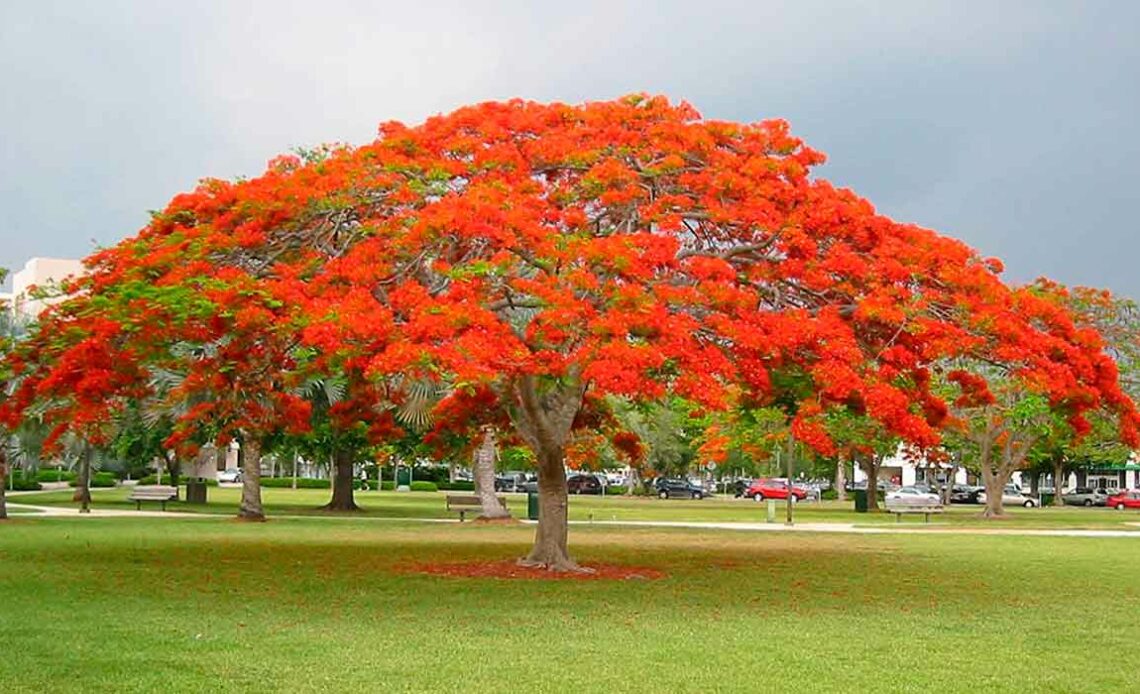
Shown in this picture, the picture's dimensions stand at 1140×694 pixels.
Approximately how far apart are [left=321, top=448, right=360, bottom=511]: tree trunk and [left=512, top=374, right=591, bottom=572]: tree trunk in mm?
25357

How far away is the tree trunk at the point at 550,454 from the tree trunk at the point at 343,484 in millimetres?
25357

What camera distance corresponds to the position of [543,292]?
16828 millimetres

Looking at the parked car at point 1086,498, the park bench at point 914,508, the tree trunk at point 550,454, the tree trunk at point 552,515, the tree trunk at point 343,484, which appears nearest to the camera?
the tree trunk at point 550,454

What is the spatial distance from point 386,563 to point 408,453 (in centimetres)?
2684

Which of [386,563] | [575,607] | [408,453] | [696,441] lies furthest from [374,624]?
[696,441]

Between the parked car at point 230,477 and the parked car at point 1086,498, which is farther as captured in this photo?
the parked car at point 230,477

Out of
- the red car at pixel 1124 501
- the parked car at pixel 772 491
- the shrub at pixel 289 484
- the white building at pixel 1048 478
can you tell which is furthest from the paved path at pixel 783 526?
the white building at pixel 1048 478

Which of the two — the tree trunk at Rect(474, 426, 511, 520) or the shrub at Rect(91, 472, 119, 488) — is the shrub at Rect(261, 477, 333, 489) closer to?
the shrub at Rect(91, 472, 119, 488)

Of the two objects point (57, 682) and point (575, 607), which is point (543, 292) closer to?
point (575, 607)

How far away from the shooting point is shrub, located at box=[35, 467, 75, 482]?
2945 inches

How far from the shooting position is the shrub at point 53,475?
74.8 m

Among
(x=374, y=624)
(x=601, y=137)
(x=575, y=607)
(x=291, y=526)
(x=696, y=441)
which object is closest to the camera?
(x=374, y=624)

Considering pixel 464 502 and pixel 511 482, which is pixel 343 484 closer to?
pixel 464 502

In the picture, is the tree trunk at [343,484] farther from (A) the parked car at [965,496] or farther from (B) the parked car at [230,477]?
(B) the parked car at [230,477]
